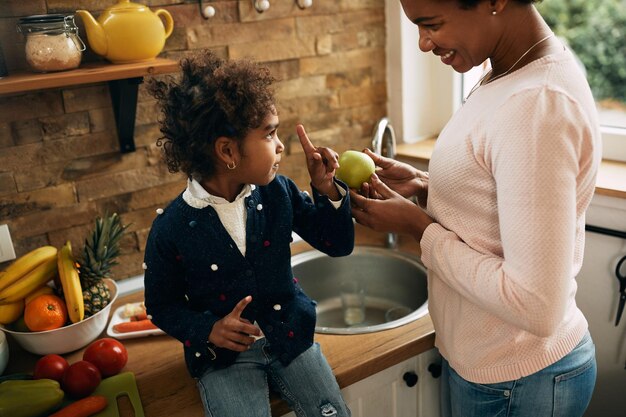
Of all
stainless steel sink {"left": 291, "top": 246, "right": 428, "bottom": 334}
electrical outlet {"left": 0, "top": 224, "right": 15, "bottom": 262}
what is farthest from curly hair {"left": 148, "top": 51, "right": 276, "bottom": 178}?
stainless steel sink {"left": 291, "top": 246, "right": 428, "bottom": 334}

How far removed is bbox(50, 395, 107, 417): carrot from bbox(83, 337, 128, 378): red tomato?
0.09 metres

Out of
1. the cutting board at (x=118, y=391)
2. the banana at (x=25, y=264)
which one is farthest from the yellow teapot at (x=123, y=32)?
the cutting board at (x=118, y=391)

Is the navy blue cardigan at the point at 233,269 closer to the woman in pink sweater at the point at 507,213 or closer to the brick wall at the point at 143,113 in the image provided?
the woman in pink sweater at the point at 507,213

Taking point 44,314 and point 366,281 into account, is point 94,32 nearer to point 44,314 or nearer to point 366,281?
point 44,314

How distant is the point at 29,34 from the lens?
122 centimetres

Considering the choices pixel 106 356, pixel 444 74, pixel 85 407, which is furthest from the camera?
pixel 444 74

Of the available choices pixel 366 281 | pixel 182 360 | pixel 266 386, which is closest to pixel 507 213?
pixel 266 386

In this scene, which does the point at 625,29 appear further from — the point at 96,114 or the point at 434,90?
the point at 96,114

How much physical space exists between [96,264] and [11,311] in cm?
20

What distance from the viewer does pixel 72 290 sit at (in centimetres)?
129

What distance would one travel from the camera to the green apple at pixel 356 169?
1290mm

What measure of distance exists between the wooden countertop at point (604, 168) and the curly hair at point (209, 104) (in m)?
0.86

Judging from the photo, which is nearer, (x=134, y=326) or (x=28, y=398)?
(x=28, y=398)

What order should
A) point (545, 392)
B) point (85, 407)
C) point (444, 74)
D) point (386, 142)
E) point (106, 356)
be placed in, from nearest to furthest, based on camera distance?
point (545, 392) → point (85, 407) → point (106, 356) → point (386, 142) → point (444, 74)
